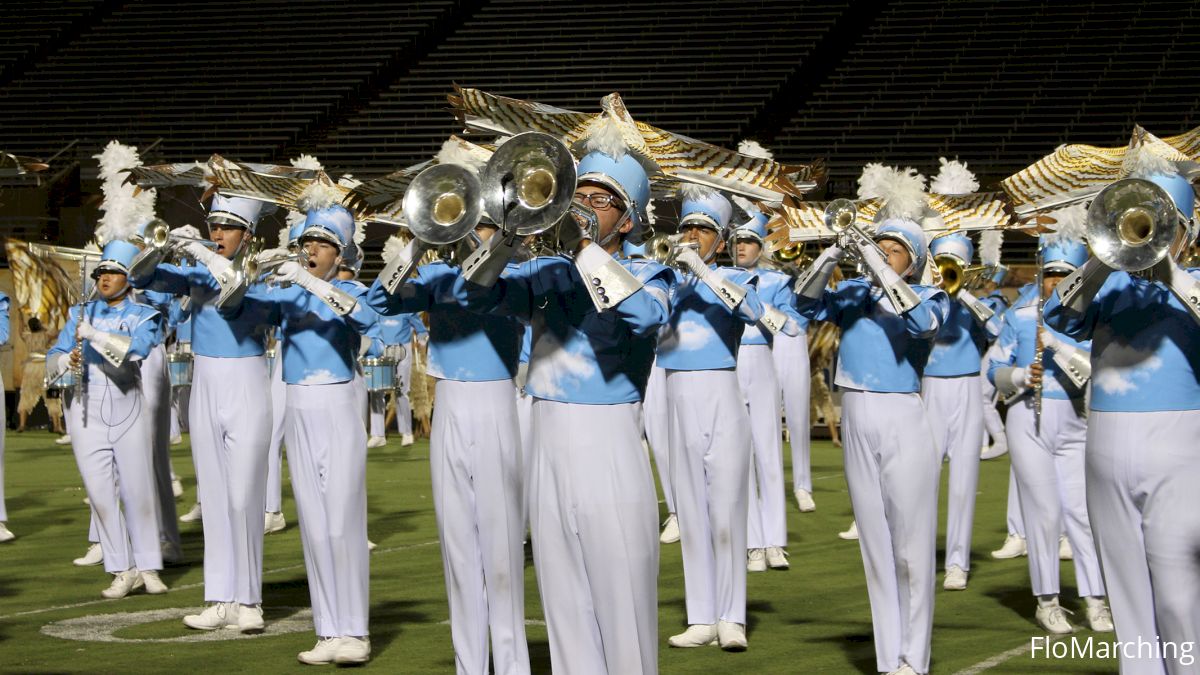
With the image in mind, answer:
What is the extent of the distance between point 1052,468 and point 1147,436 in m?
3.24

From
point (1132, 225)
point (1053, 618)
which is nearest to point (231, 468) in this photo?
point (1053, 618)

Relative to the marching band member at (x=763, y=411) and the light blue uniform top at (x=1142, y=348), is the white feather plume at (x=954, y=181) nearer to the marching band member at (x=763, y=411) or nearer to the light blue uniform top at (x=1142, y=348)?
the marching band member at (x=763, y=411)

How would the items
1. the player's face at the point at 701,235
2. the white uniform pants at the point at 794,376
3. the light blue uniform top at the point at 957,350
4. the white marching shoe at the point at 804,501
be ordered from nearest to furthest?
the player's face at the point at 701,235
the light blue uniform top at the point at 957,350
the white uniform pants at the point at 794,376
the white marching shoe at the point at 804,501

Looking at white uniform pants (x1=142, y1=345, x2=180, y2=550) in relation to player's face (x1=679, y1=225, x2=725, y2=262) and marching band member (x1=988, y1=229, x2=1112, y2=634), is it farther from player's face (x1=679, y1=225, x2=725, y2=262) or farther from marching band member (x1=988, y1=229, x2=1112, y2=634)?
marching band member (x1=988, y1=229, x2=1112, y2=634)

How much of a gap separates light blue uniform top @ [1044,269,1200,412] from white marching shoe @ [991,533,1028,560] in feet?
18.3

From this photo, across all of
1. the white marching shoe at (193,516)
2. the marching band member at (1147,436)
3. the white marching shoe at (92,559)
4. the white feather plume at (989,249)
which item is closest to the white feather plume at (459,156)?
the marching band member at (1147,436)

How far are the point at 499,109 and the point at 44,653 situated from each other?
3.51m

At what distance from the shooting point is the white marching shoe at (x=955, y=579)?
9.13 m

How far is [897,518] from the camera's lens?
632 cm

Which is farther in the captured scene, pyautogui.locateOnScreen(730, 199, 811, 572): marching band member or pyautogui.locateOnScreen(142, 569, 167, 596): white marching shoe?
pyautogui.locateOnScreen(730, 199, 811, 572): marching band member

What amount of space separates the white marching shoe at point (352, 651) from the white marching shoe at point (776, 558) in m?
3.62

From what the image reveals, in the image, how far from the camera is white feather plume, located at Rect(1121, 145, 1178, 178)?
5.02 meters

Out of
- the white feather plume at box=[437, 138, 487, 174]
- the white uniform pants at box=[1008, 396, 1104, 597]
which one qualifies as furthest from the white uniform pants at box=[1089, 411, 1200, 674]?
the white uniform pants at box=[1008, 396, 1104, 597]

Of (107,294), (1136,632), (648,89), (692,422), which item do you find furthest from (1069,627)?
(648,89)
